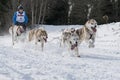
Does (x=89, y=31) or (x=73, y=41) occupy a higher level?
(x=89, y=31)

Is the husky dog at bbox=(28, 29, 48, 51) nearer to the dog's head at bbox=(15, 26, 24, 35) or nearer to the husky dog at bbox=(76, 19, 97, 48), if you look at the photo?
the dog's head at bbox=(15, 26, 24, 35)

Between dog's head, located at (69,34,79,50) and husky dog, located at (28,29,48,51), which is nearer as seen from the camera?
dog's head, located at (69,34,79,50)

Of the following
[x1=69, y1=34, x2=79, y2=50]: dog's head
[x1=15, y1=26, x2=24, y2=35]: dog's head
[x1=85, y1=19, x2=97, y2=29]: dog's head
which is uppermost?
[x1=85, y1=19, x2=97, y2=29]: dog's head

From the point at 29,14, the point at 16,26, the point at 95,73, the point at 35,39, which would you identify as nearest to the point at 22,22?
the point at 16,26

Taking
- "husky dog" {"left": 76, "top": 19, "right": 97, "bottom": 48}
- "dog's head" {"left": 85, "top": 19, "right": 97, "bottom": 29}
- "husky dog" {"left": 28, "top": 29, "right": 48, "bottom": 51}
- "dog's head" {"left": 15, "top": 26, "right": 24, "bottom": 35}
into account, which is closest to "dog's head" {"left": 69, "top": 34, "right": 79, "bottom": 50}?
"husky dog" {"left": 28, "top": 29, "right": 48, "bottom": 51}

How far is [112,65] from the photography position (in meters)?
9.80

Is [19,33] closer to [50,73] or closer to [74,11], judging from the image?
[50,73]

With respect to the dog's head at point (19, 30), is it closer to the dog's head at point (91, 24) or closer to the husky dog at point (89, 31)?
the husky dog at point (89, 31)

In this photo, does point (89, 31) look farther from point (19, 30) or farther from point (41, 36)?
point (19, 30)

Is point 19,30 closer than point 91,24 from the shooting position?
No

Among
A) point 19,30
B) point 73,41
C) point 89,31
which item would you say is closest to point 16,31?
point 19,30

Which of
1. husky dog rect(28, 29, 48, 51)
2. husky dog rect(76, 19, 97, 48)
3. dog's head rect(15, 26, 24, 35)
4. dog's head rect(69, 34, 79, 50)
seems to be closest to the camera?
dog's head rect(69, 34, 79, 50)

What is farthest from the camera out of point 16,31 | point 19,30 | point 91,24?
point 16,31

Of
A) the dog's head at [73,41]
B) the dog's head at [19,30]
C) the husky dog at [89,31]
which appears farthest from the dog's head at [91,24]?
the dog's head at [73,41]
